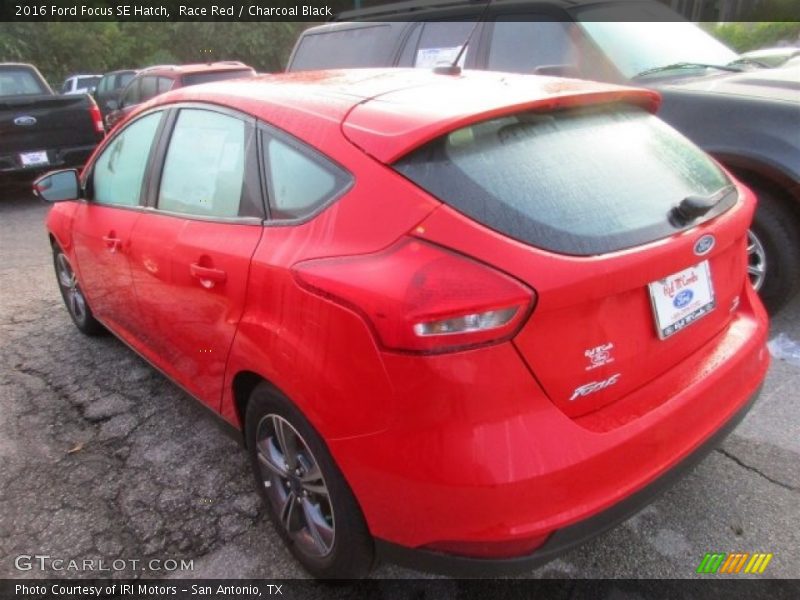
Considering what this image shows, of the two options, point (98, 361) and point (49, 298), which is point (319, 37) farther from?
point (98, 361)

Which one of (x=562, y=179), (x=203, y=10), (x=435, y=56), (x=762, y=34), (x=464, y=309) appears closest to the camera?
(x=464, y=309)

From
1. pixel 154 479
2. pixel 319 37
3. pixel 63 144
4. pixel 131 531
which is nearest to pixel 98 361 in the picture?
pixel 154 479

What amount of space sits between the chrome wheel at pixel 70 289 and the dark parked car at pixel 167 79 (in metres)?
5.12

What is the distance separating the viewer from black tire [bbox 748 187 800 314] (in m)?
3.36

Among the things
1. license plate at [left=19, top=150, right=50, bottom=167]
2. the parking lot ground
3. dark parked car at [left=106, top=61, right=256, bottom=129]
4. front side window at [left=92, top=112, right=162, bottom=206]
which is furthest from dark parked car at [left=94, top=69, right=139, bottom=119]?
the parking lot ground

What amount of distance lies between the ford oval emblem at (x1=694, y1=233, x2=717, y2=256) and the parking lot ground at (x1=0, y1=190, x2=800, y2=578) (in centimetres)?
97

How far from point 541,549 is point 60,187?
3.06 m

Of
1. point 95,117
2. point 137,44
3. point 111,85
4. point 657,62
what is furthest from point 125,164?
point 137,44

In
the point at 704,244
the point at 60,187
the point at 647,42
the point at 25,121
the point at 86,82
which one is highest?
the point at 647,42

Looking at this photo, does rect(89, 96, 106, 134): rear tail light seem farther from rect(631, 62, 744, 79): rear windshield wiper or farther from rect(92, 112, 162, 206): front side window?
rect(631, 62, 744, 79): rear windshield wiper

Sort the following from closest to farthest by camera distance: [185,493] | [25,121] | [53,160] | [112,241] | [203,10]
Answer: [185,493] → [112,241] → [25,121] → [53,160] → [203,10]

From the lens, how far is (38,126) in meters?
8.03

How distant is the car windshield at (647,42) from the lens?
13.7 ft

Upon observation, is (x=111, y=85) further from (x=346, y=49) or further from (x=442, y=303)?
(x=442, y=303)
